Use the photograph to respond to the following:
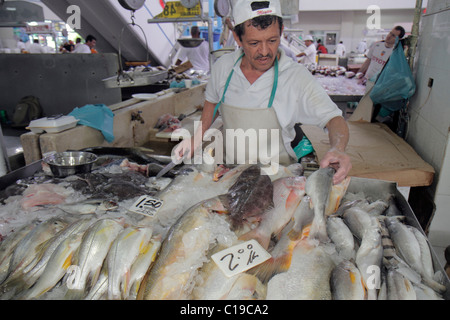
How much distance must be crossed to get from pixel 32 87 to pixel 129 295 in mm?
6123

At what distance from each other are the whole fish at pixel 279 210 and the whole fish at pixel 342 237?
19 cm

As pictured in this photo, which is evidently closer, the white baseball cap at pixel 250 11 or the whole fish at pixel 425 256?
the whole fish at pixel 425 256

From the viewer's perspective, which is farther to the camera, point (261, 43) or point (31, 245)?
point (261, 43)

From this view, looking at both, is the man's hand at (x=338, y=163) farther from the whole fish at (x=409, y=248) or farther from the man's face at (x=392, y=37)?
the man's face at (x=392, y=37)

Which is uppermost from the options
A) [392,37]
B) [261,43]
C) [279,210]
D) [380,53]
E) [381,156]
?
[392,37]

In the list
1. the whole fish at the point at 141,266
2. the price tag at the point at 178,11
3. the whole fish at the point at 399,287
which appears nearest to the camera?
the whole fish at the point at 399,287

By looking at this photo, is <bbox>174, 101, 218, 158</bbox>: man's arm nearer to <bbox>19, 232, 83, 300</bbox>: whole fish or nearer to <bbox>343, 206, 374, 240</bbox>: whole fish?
<bbox>19, 232, 83, 300</bbox>: whole fish

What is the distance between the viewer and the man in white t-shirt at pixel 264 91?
2211mm

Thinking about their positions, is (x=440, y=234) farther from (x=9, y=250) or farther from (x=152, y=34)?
(x=152, y=34)

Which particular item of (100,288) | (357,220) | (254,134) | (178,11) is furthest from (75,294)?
(178,11)

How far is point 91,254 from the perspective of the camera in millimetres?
1281

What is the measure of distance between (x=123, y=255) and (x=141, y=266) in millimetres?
83

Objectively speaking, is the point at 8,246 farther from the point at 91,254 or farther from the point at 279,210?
the point at 279,210

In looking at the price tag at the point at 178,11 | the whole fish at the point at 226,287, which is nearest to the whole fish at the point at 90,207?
the whole fish at the point at 226,287
